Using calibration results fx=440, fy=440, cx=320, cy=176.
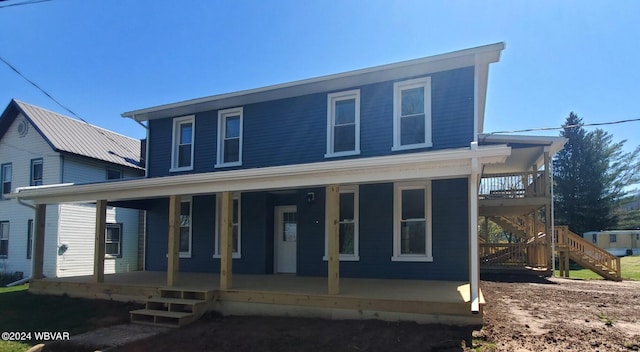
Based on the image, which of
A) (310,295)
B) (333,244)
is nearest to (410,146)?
(333,244)

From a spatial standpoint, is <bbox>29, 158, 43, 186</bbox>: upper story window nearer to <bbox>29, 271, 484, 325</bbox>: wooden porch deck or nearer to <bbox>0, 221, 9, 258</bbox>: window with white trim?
<bbox>0, 221, 9, 258</bbox>: window with white trim

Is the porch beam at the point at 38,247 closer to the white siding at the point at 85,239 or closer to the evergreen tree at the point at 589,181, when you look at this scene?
the white siding at the point at 85,239

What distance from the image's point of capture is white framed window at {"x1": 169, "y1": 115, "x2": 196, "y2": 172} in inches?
532

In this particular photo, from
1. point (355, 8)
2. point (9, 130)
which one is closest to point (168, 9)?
point (355, 8)

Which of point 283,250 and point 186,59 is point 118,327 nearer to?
point 283,250

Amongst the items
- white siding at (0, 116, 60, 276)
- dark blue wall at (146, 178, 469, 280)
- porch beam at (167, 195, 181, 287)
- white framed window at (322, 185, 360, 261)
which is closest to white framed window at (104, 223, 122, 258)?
white siding at (0, 116, 60, 276)

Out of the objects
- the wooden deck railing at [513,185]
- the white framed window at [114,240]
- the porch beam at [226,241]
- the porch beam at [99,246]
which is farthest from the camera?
the white framed window at [114,240]

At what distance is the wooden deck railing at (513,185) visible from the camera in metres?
14.5

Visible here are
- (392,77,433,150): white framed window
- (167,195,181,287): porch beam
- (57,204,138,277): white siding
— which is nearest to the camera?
(167,195,181,287): porch beam

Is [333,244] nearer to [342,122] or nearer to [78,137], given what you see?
[342,122]

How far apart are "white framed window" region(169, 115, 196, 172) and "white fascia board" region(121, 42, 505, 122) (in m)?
0.28

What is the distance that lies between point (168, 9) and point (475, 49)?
748 centimetres

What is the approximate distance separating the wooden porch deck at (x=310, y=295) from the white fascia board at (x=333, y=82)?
4.85 metres

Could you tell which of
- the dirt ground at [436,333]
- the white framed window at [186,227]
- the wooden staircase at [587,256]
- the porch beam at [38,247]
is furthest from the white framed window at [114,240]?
the wooden staircase at [587,256]
